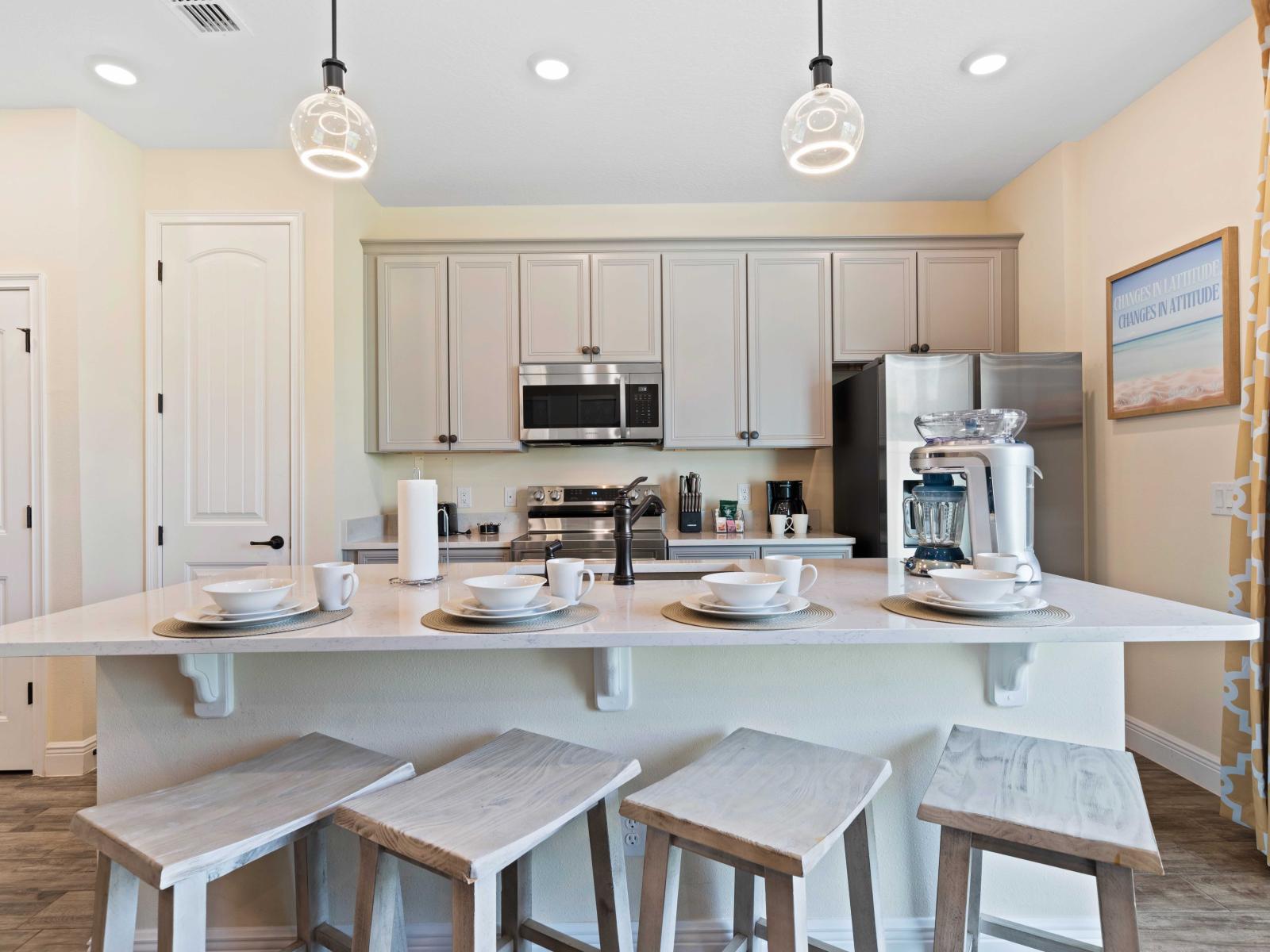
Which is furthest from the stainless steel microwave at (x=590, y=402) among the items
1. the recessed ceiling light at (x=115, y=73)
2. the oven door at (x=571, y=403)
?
the recessed ceiling light at (x=115, y=73)

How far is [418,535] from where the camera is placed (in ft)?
5.71

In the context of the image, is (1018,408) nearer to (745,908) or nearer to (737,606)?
(737,606)

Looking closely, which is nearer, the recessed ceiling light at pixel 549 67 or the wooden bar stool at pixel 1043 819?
the wooden bar stool at pixel 1043 819

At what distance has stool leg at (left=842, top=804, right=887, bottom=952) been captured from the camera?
4.22 ft

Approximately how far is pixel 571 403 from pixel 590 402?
0.10m

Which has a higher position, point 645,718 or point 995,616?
point 995,616

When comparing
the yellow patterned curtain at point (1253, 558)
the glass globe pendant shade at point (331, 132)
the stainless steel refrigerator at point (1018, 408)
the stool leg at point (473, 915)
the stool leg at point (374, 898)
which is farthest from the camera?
the stainless steel refrigerator at point (1018, 408)

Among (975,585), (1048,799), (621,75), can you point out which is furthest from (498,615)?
(621,75)

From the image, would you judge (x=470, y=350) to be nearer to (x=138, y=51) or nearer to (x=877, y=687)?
(x=138, y=51)

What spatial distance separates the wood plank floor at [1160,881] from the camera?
5.65 feet

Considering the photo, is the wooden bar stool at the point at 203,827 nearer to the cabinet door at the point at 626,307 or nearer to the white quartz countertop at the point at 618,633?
the white quartz countertop at the point at 618,633

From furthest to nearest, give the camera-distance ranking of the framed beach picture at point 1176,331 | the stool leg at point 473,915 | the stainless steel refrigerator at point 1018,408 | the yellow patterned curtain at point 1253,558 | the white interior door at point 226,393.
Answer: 1. the white interior door at point 226,393
2. the stainless steel refrigerator at point 1018,408
3. the framed beach picture at point 1176,331
4. the yellow patterned curtain at point 1253,558
5. the stool leg at point 473,915

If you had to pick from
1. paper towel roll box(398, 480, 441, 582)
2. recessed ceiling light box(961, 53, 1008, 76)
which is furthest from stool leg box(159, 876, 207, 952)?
recessed ceiling light box(961, 53, 1008, 76)

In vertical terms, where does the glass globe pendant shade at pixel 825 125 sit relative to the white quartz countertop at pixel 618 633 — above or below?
above
